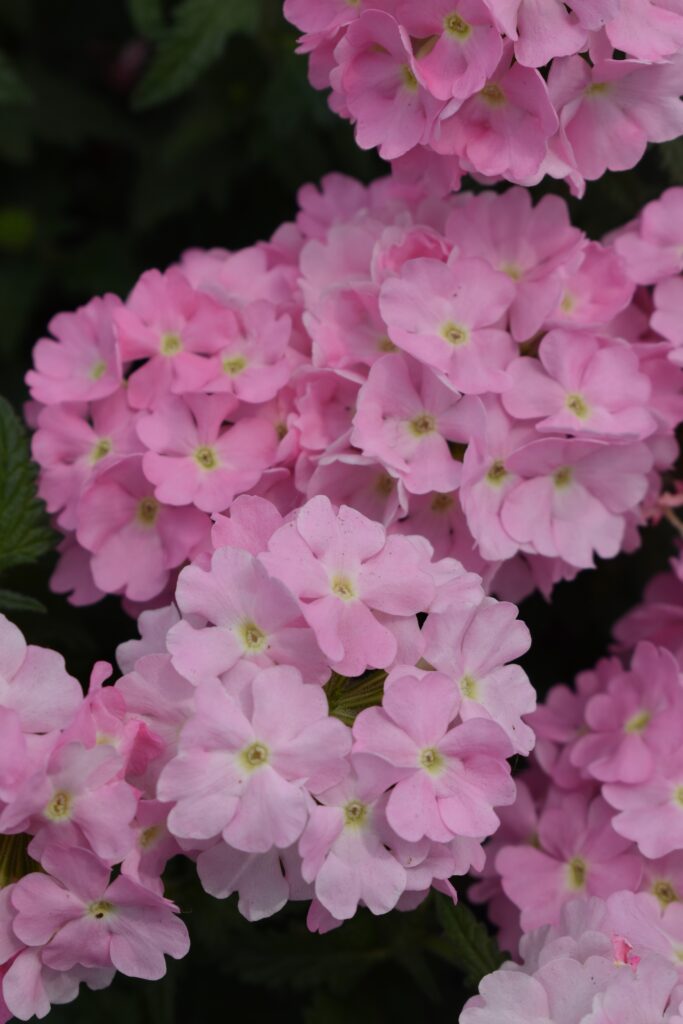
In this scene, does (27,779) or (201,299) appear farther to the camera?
(201,299)

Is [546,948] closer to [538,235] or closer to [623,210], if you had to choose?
[538,235]

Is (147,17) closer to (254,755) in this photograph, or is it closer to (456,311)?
(456,311)

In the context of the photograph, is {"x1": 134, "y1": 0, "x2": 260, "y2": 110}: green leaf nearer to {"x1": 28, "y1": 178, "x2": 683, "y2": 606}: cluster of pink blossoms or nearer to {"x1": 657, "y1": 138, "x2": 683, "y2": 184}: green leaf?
{"x1": 28, "y1": 178, "x2": 683, "y2": 606}: cluster of pink blossoms

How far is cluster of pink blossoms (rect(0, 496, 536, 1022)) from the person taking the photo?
1.18 meters

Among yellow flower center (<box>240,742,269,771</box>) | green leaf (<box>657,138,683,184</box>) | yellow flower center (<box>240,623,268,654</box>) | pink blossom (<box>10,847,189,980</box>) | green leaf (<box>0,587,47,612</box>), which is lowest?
pink blossom (<box>10,847,189,980</box>)

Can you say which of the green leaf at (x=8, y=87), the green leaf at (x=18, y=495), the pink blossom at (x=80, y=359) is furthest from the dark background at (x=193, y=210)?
the pink blossom at (x=80, y=359)

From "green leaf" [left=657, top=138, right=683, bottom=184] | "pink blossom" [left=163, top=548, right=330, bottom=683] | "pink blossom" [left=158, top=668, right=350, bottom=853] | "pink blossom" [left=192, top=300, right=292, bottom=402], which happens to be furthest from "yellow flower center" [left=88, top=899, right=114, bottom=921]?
"green leaf" [left=657, top=138, right=683, bottom=184]

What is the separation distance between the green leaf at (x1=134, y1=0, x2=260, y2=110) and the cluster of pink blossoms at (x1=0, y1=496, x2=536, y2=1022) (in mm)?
1015

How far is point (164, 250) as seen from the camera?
2.50 meters

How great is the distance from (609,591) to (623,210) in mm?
536

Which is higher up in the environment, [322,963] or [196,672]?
[196,672]

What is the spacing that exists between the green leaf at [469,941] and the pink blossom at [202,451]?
19.7 inches

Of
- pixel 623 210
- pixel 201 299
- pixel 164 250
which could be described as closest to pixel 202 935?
pixel 201 299

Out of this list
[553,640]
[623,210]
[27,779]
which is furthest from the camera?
[553,640]
